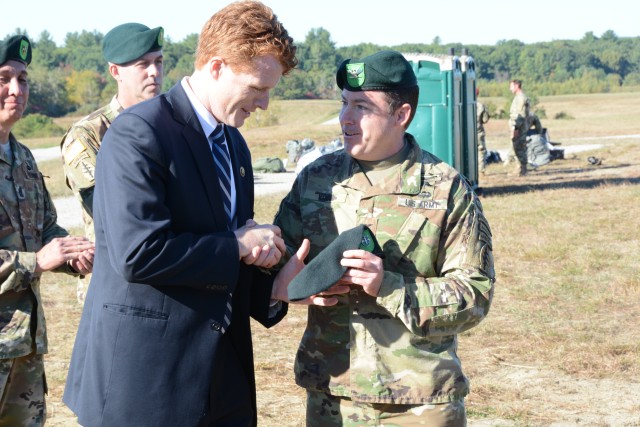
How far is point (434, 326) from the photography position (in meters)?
3.02

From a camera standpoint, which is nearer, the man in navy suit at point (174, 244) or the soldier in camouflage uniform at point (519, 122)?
the man in navy suit at point (174, 244)

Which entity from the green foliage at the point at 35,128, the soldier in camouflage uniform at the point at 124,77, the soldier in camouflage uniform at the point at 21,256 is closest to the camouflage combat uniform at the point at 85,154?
the soldier in camouflage uniform at the point at 124,77

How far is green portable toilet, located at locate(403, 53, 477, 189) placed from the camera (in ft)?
45.3

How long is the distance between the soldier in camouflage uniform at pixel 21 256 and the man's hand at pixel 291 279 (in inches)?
41.7

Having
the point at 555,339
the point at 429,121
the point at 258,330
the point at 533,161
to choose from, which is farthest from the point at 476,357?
the point at 533,161

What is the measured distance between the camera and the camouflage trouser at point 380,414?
121 inches

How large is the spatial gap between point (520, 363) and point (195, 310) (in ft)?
15.1

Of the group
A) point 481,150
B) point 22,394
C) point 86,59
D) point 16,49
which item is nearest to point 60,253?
point 22,394

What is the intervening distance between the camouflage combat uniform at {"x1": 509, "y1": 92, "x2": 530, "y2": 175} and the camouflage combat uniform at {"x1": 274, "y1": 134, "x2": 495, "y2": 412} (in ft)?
52.4

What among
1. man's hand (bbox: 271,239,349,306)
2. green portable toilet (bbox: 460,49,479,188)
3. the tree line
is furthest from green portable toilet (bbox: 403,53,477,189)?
the tree line

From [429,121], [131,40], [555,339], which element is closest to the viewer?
[131,40]

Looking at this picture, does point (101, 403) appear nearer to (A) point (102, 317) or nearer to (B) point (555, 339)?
(A) point (102, 317)

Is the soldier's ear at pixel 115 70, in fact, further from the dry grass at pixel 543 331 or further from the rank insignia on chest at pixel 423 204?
the dry grass at pixel 543 331

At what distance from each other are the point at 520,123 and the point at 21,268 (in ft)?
52.9
